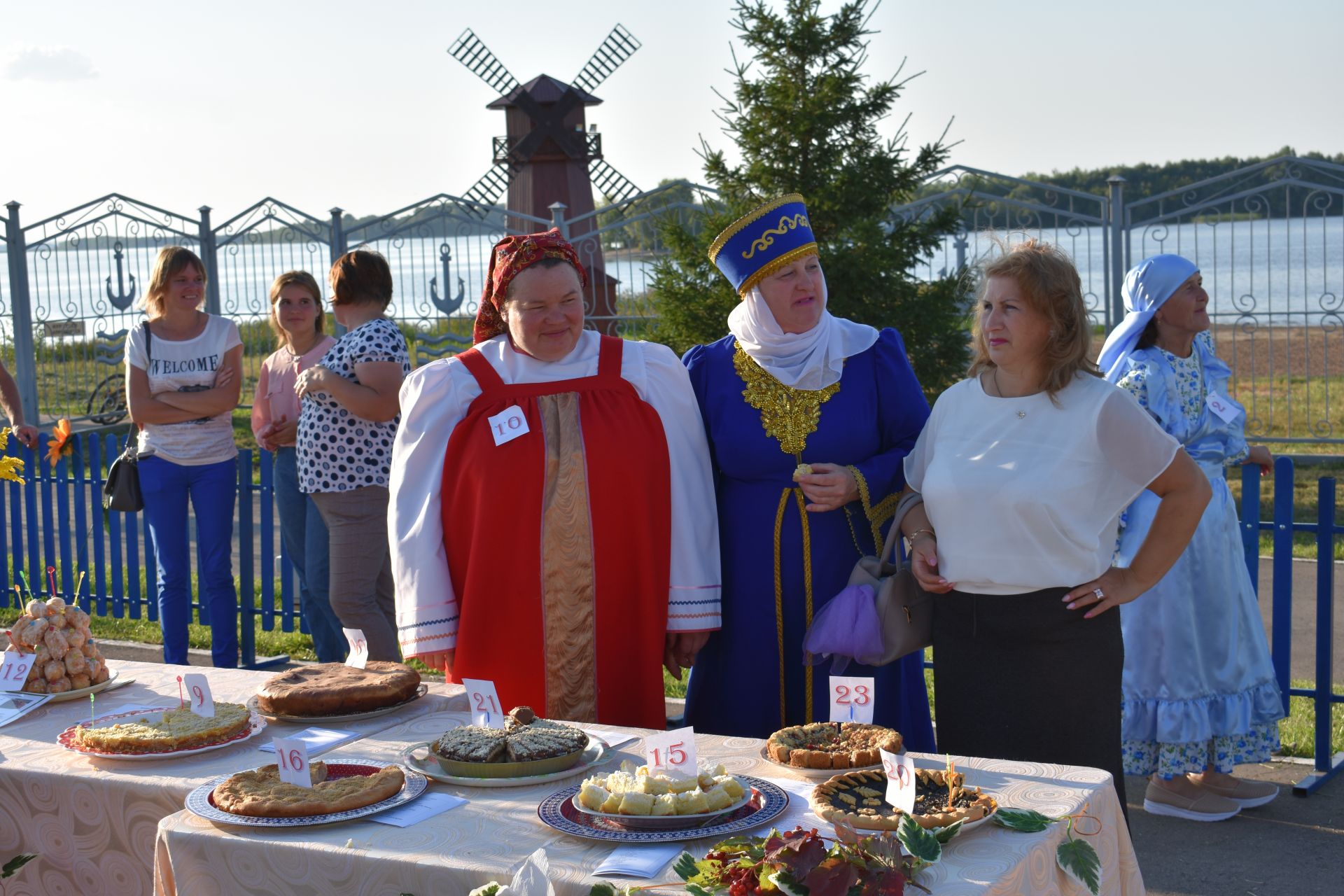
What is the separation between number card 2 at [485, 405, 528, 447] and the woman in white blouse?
41.5 inches

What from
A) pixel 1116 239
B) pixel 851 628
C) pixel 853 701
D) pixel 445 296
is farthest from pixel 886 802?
pixel 445 296

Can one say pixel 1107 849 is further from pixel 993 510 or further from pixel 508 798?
pixel 508 798

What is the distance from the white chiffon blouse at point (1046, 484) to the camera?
10.0ft

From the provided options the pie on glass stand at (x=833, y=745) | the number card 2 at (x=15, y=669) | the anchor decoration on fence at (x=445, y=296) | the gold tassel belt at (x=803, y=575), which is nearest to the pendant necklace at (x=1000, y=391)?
the gold tassel belt at (x=803, y=575)

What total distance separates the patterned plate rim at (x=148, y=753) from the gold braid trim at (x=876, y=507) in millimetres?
1591

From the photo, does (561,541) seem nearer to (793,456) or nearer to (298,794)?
(793,456)

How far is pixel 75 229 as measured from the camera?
53.8ft

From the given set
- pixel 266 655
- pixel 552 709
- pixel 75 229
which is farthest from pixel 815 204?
pixel 75 229

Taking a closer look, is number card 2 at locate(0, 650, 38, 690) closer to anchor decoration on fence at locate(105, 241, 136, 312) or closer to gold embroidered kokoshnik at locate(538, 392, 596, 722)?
gold embroidered kokoshnik at locate(538, 392, 596, 722)

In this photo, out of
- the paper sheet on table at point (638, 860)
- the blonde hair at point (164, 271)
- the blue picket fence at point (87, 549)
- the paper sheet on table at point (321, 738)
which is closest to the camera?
the paper sheet on table at point (638, 860)

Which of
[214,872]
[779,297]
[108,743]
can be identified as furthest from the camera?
[779,297]

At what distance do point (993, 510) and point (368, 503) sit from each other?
2.95 m

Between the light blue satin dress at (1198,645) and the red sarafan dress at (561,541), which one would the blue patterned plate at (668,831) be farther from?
the light blue satin dress at (1198,645)

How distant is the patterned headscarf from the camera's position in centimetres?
358
